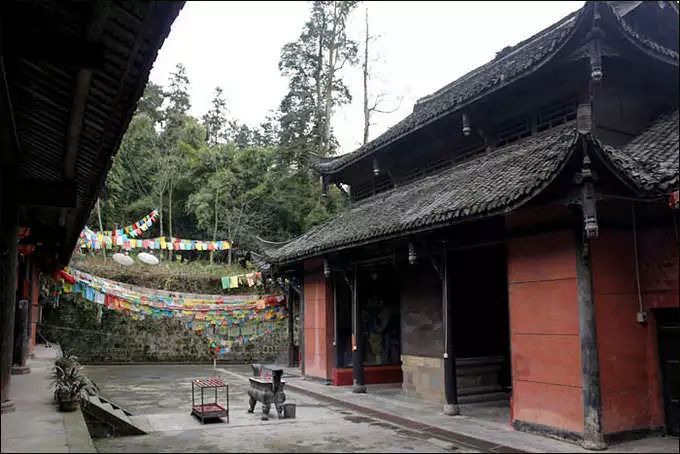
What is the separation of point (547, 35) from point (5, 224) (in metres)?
10.6

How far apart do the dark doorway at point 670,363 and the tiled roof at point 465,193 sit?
2547 mm

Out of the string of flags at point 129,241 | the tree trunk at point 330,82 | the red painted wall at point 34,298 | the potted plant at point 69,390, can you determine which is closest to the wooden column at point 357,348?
the potted plant at point 69,390

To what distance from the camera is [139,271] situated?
21766mm

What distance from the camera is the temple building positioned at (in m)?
7.00

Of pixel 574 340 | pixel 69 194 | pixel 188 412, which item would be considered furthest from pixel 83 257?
pixel 574 340

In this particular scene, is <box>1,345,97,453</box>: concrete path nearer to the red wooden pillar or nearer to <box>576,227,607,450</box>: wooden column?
the red wooden pillar

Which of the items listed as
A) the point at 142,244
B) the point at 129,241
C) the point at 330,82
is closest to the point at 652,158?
→ the point at 129,241

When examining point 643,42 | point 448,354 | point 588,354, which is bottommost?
point 448,354

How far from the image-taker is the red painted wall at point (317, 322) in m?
13.8

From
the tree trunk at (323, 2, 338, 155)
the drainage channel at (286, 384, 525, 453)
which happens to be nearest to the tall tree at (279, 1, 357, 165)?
the tree trunk at (323, 2, 338, 155)

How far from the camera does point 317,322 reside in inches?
567

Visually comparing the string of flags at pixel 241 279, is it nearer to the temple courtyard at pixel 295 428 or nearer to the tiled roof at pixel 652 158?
the temple courtyard at pixel 295 428

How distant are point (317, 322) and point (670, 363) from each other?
340 inches

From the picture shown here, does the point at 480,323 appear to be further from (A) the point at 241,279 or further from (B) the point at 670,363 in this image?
(A) the point at 241,279
